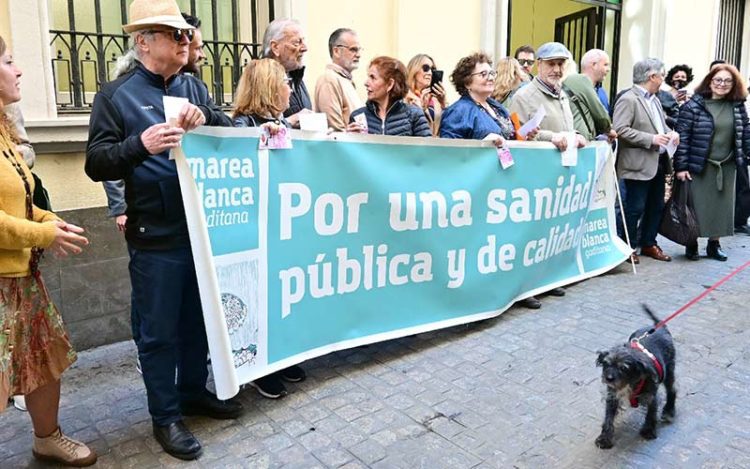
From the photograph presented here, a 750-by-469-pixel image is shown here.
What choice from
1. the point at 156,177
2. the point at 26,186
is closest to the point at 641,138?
the point at 156,177

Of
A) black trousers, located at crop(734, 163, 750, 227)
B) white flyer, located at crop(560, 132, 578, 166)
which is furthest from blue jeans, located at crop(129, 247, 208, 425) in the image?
black trousers, located at crop(734, 163, 750, 227)

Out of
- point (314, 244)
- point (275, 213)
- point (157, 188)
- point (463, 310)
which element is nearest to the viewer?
point (157, 188)

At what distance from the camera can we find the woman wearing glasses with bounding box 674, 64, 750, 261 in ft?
21.2

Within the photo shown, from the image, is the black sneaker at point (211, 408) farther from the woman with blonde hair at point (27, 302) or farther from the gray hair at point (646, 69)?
the gray hair at point (646, 69)

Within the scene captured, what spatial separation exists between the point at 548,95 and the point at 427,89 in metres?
1.05

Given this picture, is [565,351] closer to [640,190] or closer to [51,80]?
[640,190]

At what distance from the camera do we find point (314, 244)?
139 inches

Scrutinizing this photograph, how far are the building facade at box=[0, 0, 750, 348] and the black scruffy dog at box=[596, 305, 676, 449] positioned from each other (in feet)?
10.9

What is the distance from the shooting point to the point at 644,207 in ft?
21.9

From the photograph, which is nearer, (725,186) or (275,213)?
(275,213)

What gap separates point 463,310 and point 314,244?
1.39m

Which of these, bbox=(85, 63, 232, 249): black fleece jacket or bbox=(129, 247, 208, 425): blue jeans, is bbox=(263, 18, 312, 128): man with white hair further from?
bbox=(129, 247, 208, 425): blue jeans

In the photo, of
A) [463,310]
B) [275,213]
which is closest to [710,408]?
[463,310]

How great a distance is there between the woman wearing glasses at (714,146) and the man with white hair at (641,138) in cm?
30
